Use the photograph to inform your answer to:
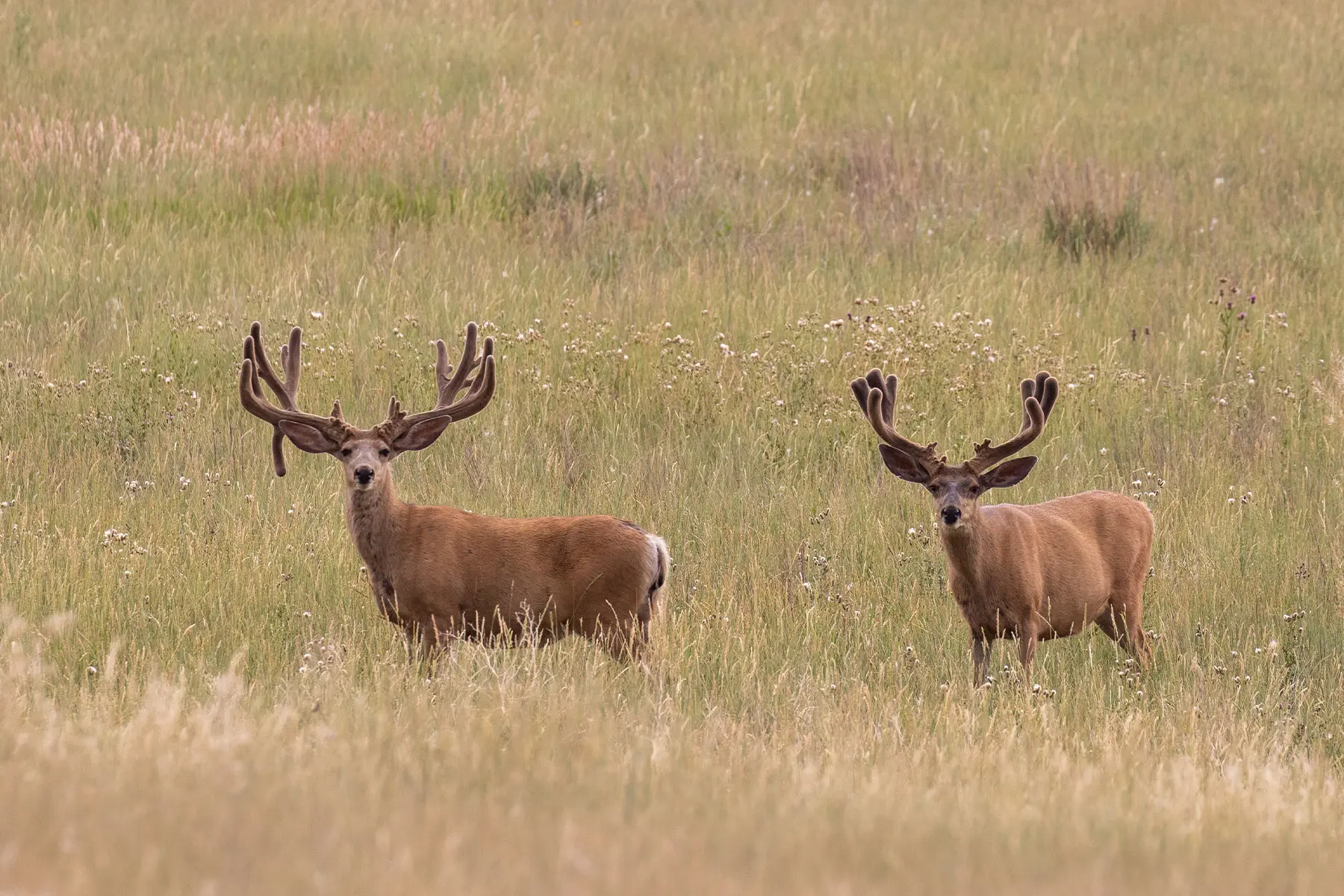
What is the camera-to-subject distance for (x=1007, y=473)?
22.8 feet

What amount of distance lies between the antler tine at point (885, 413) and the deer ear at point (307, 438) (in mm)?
2167

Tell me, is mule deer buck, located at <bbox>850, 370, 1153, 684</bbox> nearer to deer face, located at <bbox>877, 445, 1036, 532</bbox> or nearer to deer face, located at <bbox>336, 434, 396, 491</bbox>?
deer face, located at <bbox>877, 445, 1036, 532</bbox>

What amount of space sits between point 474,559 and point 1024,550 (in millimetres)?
2183

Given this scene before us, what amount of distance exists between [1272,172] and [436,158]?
7.29 m

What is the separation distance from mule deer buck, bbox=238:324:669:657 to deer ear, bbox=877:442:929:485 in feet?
3.23

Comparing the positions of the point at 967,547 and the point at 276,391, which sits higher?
the point at 276,391

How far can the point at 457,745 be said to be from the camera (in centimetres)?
464

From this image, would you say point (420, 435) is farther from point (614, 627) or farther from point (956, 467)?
point (956, 467)

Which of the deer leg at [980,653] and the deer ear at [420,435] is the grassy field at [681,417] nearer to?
the deer leg at [980,653]

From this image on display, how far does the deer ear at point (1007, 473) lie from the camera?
6898 mm

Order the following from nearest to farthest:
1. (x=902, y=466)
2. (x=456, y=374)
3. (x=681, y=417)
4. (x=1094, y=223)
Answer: (x=902, y=466), (x=456, y=374), (x=681, y=417), (x=1094, y=223)

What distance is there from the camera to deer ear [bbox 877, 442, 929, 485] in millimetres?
7039

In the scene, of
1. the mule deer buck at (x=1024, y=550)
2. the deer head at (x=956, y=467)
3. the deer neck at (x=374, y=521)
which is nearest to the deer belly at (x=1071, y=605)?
the mule deer buck at (x=1024, y=550)

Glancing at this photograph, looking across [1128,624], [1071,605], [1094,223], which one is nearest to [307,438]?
[1071,605]
